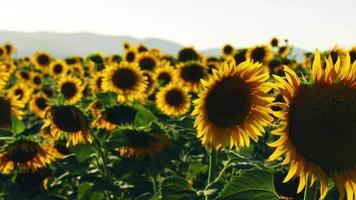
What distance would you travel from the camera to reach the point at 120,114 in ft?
16.9

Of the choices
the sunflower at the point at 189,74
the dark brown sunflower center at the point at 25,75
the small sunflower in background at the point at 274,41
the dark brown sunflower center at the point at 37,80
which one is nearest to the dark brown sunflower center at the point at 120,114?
the sunflower at the point at 189,74

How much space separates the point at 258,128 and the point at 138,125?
1180 mm

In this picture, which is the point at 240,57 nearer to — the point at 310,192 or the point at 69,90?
the point at 69,90

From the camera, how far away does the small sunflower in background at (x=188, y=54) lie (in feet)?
41.1

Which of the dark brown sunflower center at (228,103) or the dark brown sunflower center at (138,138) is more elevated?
the dark brown sunflower center at (228,103)

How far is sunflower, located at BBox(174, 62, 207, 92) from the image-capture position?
382 inches

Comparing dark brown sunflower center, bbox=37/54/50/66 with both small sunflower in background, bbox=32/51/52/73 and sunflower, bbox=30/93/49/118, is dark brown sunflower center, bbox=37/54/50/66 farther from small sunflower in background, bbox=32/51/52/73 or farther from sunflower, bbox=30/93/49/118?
sunflower, bbox=30/93/49/118

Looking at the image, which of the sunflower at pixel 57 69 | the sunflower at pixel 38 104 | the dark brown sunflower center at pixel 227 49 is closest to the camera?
the sunflower at pixel 38 104

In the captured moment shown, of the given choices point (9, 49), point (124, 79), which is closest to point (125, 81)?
point (124, 79)

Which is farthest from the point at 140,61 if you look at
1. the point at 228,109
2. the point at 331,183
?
the point at 331,183

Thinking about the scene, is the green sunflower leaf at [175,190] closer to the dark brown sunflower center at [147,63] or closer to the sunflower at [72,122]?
the sunflower at [72,122]

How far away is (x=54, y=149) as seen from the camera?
5.62 m

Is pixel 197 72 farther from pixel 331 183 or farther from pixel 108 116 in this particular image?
pixel 331 183

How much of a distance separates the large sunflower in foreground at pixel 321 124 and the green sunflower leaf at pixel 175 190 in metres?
0.97
